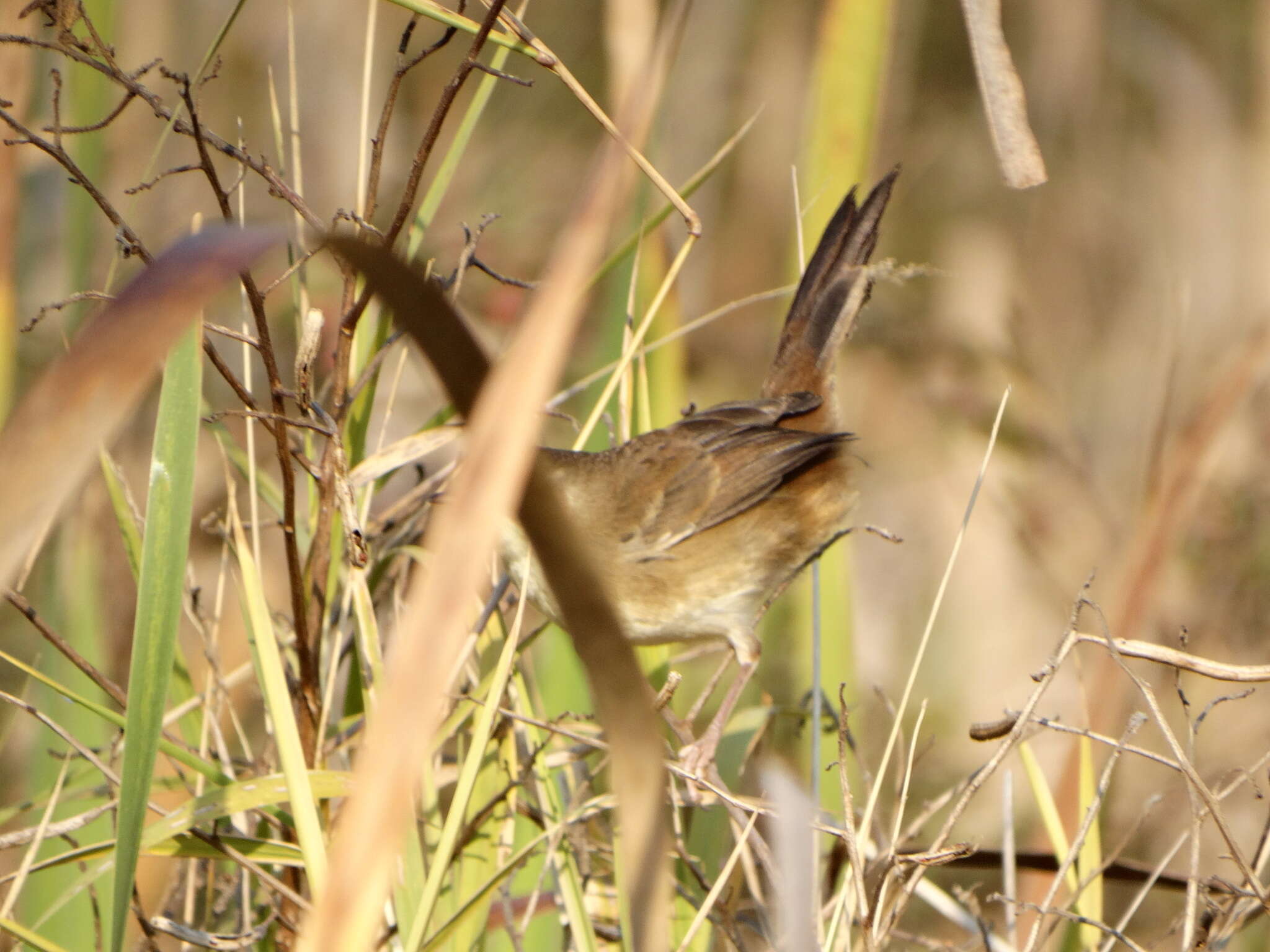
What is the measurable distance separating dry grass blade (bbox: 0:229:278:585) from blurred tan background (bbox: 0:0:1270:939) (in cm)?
220

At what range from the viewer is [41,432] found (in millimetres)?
747

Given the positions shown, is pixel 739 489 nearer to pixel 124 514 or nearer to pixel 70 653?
pixel 124 514

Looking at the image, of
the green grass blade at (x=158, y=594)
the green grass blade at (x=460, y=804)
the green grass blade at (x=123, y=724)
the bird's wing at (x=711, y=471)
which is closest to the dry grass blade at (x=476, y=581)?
the green grass blade at (x=158, y=594)

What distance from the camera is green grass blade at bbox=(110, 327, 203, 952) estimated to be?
3.75 feet

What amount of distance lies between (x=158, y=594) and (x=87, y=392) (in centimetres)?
49

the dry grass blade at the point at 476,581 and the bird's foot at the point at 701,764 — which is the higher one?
the dry grass blade at the point at 476,581

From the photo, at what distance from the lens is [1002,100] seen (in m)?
1.40

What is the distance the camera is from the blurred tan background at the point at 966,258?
12.1 feet

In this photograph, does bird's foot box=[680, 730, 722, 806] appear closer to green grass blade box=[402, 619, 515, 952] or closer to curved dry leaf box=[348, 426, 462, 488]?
green grass blade box=[402, 619, 515, 952]

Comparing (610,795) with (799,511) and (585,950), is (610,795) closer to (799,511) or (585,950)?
(585,950)

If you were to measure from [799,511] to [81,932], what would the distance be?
70.4 inches

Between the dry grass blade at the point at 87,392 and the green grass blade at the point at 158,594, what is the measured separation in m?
0.37

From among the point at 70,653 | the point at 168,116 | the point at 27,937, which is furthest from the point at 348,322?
the point at 27,937

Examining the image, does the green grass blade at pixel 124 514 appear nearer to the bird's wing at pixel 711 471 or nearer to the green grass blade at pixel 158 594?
the green grass blade at pixel 158 594
